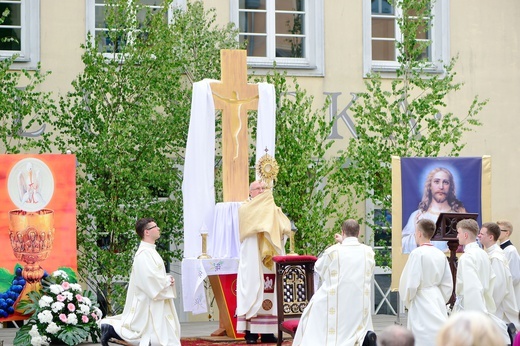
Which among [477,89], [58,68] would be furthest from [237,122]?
[477,89]

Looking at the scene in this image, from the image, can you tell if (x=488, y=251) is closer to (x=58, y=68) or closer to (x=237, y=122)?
(x=237, y=122)

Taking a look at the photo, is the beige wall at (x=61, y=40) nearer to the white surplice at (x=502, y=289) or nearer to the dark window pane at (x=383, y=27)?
the dark window pane at (x=383, y=27)

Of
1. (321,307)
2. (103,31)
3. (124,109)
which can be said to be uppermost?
(103,31)

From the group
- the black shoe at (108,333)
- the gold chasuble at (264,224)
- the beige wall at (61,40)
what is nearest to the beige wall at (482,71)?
the beige wall at (61,40)

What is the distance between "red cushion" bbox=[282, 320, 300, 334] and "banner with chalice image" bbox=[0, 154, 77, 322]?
2.91 metres

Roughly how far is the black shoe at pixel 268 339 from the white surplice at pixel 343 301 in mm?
1658

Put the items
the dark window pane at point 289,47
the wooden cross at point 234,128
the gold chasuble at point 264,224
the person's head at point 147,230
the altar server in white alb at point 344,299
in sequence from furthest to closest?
the dark window pane at point 289,47 < the wooden cross at point 234,128 < the gold chasuble at point 264,224 < the person's head at point 147,230 < the altar server in white alb at point 344,299

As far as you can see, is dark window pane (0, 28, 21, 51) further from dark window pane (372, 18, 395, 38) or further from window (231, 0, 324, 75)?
dark window pane (372, 18, 395, 38)

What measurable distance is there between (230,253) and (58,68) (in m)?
5.60

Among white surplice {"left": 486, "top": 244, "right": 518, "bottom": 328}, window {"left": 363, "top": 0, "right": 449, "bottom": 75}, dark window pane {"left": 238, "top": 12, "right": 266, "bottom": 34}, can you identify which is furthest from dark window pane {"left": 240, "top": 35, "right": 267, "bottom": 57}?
white surplice {"left": 486, "top": 244, "right": 518, "bottom": 328}

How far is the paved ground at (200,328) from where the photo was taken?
15844 millimetres

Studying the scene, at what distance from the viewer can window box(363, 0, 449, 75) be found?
20.2 metres

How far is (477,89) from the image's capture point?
20375mm

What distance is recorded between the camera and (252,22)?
64.7ft
